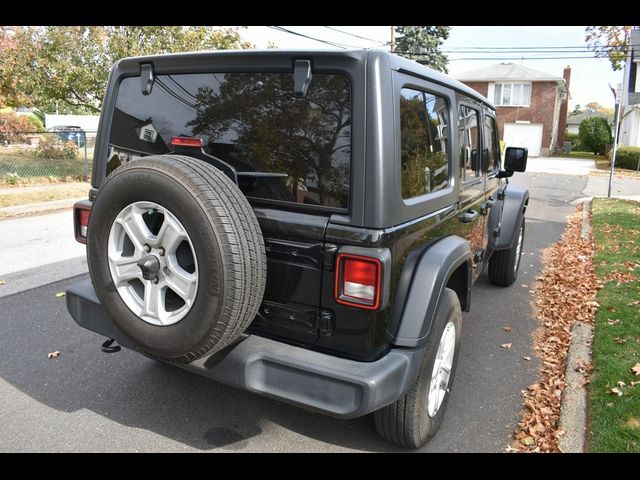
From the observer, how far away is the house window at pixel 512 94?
39062 mm

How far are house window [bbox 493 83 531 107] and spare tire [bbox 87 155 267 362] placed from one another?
40.8 meters

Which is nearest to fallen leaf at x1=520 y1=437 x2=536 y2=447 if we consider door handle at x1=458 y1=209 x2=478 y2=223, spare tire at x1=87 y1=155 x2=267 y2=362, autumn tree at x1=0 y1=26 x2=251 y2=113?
door handle at x1=458 y1=209 x2=478 y2=223

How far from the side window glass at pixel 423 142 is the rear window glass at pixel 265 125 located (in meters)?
0.33

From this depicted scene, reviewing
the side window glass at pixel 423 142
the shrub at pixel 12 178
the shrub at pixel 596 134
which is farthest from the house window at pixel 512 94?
the side window glass at pixel 423 142

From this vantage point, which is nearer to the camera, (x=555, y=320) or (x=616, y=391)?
(x=616, y=391)

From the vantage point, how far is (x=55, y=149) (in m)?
15.4

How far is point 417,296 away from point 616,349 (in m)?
2.47

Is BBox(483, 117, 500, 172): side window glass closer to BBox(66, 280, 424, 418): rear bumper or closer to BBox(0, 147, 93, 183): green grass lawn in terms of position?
BBox(66, 280, 424, 418): rear bumper

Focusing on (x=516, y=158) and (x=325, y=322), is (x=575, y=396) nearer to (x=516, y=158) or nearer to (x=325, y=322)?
(x=325, y=322)

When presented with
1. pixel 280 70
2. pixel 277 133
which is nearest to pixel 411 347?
pixel 277 133

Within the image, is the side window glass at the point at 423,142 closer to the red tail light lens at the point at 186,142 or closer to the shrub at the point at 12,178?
the red tail light lens at the point at 186,142

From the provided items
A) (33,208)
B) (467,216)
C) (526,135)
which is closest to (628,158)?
(526,135)

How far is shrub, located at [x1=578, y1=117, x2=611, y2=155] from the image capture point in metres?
38.5
